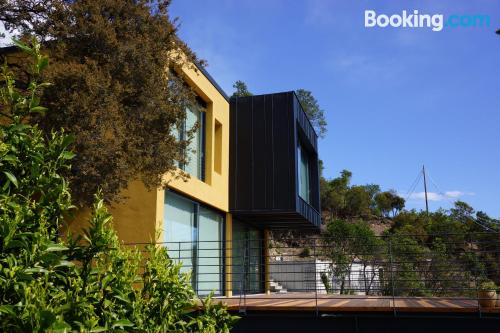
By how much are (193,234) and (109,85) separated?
5564 mm

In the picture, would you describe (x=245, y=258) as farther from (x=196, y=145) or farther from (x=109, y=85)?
(x=109, y=85)

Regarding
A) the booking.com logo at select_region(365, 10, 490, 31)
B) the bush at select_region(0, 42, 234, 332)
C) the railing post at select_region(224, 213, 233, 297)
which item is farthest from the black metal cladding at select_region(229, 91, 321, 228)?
the bush at select_region(0, 42, 234, 332)

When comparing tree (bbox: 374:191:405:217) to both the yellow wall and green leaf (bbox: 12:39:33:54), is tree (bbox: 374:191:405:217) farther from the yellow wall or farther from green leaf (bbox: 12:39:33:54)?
green leaf (bbox: 12:39:33:54)

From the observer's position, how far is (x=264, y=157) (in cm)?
1596

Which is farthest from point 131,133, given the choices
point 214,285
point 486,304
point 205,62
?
point 486,304

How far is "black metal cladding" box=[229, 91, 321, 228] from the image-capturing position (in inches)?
618

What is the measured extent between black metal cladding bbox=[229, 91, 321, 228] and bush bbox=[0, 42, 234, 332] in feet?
43.0

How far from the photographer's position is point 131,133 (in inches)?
370

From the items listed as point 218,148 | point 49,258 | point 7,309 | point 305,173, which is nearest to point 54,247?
point 49,258

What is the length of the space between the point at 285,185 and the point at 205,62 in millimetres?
5806

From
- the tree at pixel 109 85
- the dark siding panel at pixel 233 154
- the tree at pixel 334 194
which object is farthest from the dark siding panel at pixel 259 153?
the tree at pixel 334 194

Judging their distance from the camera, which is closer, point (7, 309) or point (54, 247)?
point (7, 309)

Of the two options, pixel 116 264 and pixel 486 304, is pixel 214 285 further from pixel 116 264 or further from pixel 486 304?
pixel 116 264

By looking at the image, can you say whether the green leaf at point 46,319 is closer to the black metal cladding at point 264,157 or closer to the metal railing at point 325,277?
the metal railing at point 325,277
